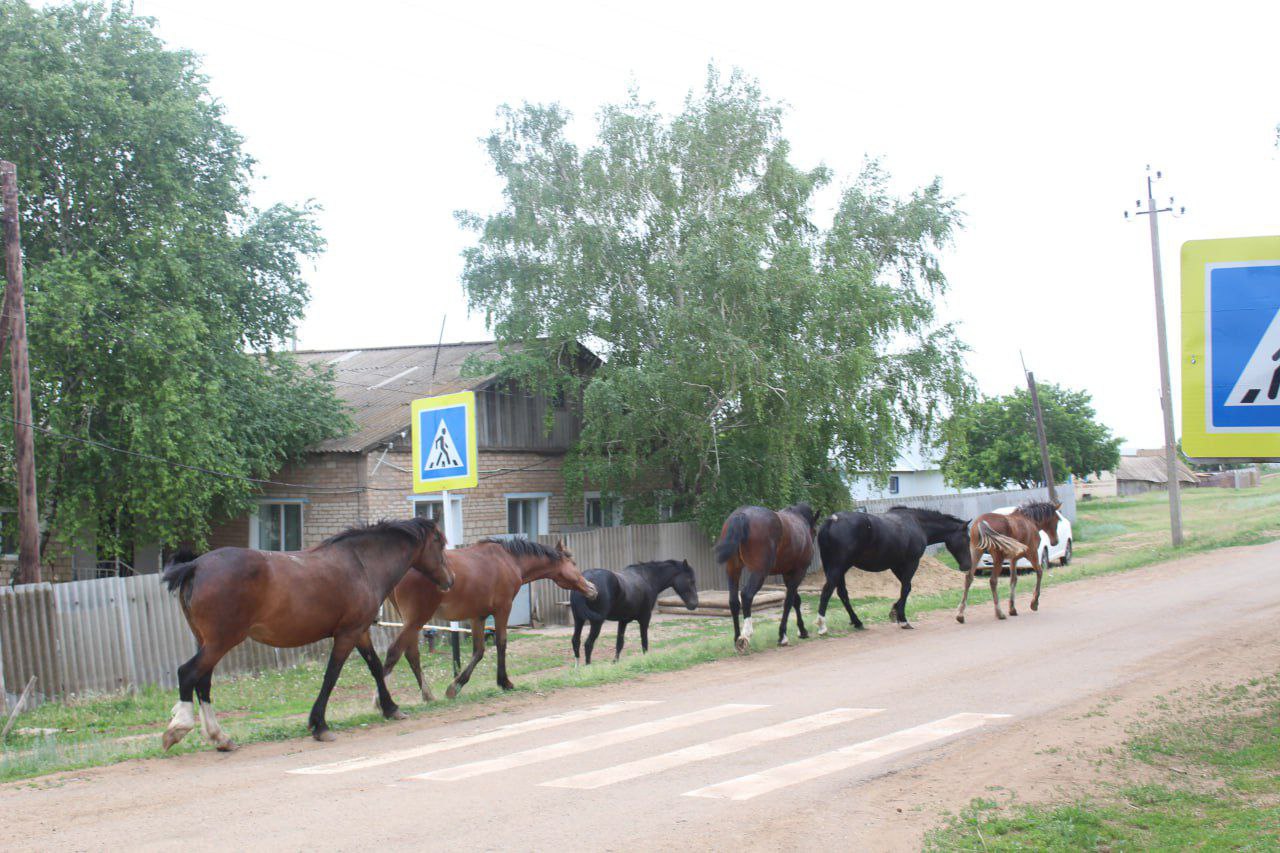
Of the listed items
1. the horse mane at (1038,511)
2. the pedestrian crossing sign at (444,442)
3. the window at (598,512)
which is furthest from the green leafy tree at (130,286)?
the horse mane at (1038,511)

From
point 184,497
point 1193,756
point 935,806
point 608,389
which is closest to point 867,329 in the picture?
point 608,389

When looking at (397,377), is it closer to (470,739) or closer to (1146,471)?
(470,739)

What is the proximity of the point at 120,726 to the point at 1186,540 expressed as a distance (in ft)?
101

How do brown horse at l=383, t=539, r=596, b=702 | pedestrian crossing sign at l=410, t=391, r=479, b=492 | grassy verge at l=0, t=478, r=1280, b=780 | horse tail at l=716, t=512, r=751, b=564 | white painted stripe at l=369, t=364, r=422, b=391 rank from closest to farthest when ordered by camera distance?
grassy verge at l=0, t=478, r=1280, b=780
brown horse at l=383, t=539, r=596, b=702
pedestrian crossing sign at l=410, t=391, r=479, b=492
horse tail at l=716, t=512, r=751, b=564
white painted stripe at l=369, t=364, r=422, b=391

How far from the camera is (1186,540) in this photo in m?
32.8

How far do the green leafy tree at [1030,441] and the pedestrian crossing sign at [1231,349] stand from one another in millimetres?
56743

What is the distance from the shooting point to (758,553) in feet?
50.0

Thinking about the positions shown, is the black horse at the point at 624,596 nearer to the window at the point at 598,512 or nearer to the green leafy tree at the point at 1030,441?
the window at the point at 598,512

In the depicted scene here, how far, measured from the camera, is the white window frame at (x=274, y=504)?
2483 centimetres

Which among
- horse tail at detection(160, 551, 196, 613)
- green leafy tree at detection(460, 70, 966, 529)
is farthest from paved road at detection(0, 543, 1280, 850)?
green leafy tree at detection(460, 70, 966, 529)

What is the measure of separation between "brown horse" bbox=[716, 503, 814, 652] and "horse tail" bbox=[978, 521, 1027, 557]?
3.41m

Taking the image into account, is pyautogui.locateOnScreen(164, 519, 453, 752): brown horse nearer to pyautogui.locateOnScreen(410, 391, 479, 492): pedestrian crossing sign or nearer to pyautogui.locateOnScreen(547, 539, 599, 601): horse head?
pyautogui.locateOnScreen(410, 391, 479, 492): pedestrian crossing sign

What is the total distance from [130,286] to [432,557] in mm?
14401

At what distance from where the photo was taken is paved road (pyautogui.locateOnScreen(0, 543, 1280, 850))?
6.21 meters
